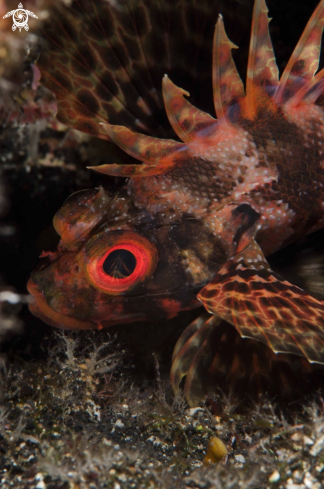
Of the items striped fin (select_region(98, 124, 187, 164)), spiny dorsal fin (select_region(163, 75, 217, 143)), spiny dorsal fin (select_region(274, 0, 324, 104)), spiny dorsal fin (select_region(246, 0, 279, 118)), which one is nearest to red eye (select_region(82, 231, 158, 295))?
striped fin (select_region(98, 124, 187, 164))

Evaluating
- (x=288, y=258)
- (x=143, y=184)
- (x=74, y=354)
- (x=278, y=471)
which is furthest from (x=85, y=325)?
(x=288, y=258)

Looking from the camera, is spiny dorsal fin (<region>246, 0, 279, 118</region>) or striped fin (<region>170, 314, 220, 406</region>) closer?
spiny dorsal fin (<region>246, 0, 279, 118</region>)

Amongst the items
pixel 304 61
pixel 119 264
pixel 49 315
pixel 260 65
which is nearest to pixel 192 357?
pixel 119 264

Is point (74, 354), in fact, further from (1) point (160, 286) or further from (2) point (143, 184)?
(2) point (143, 184)

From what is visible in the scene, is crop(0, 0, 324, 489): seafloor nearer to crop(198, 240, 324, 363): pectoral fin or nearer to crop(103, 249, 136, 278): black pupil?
crop(198, 240, 324, 363): pectoral fin

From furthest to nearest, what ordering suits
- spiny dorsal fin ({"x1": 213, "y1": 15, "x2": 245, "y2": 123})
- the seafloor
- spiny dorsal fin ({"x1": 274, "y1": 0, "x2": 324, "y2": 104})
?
spiny dorsal fin ({"x1": 274, "y1": 0, "x2": 324, "y2": 104}) → spiny dorsal fin ({"x1": 213, "y1": 15, "x2": 245, "y2": 123}) → the seafloor

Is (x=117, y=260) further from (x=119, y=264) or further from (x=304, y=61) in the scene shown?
(x=304, y=61)
